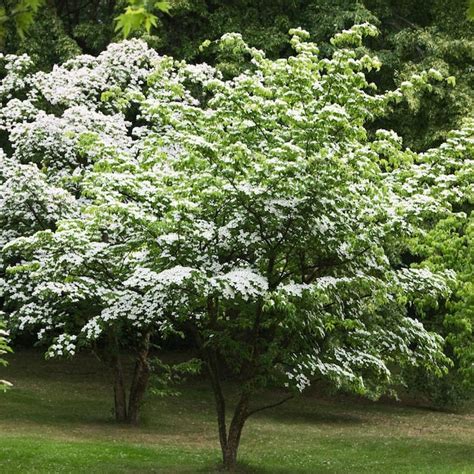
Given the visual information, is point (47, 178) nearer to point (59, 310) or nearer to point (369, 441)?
point (59, 310)

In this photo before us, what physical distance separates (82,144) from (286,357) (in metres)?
4.80

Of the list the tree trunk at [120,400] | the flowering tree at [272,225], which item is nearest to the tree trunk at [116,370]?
the tree trunk at [120,400]

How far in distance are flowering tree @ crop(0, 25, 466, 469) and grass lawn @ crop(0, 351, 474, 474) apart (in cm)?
216

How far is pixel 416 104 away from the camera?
23.7 m

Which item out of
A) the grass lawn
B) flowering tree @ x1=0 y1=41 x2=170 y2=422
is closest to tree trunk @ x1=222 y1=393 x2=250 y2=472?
the grass lawn

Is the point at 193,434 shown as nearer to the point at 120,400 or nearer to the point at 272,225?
the point at 120,400

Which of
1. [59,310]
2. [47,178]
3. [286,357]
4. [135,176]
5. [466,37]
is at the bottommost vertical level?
[286,357]

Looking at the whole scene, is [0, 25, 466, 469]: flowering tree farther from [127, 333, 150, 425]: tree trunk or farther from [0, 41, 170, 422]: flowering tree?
[127, 333, 150, 425]: tree trunk

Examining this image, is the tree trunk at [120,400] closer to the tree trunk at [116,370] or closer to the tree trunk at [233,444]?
the tree trunk at [116,370]

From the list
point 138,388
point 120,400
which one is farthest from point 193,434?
point 120,400

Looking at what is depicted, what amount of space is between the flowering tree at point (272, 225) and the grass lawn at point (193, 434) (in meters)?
2.16

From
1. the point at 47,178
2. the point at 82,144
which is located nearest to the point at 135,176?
the point at 82,144

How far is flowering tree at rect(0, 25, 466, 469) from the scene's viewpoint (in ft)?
40.5

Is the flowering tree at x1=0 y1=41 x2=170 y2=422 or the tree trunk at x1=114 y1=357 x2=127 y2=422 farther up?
the flowering tree at x1=0 y1=41 x2=170 y2=422
